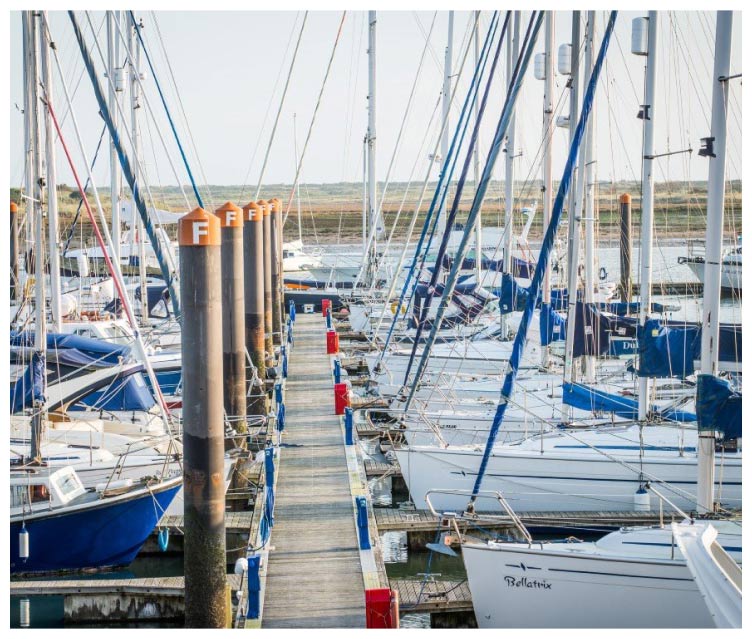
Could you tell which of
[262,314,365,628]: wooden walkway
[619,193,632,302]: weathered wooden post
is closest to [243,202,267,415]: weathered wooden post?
[262,314,365,628]: wooden walkway

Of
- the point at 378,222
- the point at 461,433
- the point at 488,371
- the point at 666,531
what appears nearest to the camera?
the point at 666,531

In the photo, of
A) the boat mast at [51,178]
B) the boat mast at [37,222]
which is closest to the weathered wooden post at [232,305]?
the boat mast at [51,178]

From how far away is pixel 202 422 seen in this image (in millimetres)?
13398

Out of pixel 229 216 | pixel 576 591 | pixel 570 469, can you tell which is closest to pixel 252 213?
pixel 229 216

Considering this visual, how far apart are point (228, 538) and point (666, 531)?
793cm

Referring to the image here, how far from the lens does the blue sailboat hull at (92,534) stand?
16.9 meters

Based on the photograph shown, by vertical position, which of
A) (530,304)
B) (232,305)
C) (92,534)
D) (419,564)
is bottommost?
(419,564)

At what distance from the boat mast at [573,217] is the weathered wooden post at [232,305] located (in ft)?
19.1

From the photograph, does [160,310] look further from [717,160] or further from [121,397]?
[717,160]

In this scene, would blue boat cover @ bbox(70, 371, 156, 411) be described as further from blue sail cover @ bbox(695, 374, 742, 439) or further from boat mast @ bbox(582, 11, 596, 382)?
blue sail cover @ bbox(695, 374, 742, 439)

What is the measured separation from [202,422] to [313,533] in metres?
3.73
